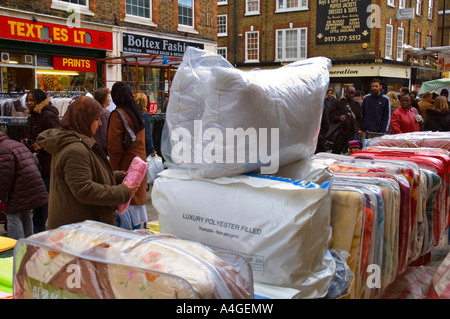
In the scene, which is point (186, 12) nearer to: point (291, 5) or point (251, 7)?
point (291, 5)

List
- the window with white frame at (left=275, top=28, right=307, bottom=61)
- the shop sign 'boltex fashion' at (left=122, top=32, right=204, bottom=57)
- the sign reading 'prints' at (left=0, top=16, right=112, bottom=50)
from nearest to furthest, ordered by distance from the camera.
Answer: the sign reading 'prints' at (left=0, top=16, right=112, bottom=50), the shop sign 'boltex fashion' at (left=122, top=32, right=204, bottom=57), the window with white frame at (left=275, top=28, right=307, bottom=61)

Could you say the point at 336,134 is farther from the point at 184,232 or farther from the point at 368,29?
the point at 368,29

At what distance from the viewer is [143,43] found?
1523 centimetres

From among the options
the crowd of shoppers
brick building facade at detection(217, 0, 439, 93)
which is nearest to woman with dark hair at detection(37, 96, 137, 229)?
the crowd of shoppers

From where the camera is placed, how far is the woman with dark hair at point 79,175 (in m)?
2.75

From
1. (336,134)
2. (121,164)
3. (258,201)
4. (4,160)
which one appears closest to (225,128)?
(258,201)

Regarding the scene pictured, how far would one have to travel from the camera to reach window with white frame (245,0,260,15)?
2844cm

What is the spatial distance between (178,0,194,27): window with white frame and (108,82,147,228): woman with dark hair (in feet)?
41.9

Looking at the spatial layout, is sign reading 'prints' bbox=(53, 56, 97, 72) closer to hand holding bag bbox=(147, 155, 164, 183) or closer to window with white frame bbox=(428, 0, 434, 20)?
hand holding bag bbox=(147, 155, 164, 183)

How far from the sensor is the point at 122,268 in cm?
130

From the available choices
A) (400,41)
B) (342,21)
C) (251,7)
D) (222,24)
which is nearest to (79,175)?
(342,21)

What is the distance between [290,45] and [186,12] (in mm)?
12055

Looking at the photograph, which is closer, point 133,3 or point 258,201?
point 258,201
